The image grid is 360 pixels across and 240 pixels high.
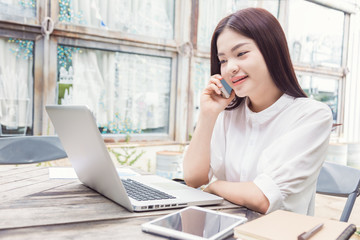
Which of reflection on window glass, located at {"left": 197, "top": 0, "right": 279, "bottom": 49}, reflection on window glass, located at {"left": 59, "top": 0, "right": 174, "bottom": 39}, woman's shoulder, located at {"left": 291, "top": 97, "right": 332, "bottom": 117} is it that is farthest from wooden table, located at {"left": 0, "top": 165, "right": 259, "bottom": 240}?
reflection on window glass, located at {"left": 197, "top": 0, "right": 279, "bottom": 49}

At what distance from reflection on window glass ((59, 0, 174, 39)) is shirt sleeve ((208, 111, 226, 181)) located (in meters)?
2.39

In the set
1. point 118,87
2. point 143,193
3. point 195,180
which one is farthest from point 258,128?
point 118,87

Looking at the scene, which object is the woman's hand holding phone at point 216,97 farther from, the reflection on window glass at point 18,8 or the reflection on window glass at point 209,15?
the reflection on window glass at point 209,15

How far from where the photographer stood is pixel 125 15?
363cm

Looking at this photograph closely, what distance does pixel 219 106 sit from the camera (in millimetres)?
1395

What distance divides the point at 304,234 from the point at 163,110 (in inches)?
134

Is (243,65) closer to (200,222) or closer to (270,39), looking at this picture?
(270,39)


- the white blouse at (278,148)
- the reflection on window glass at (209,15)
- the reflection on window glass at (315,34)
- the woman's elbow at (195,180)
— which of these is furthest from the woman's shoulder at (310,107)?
the reflection on window glass at (315,34)

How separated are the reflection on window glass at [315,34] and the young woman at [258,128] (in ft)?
13.5

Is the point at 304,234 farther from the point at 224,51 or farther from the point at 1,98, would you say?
the point at 1,98

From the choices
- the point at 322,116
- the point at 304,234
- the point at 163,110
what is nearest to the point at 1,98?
the point at 163,110

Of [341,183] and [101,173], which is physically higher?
[101,173]

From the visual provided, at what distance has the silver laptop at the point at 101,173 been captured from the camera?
83 cm

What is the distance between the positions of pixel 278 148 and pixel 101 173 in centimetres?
59
